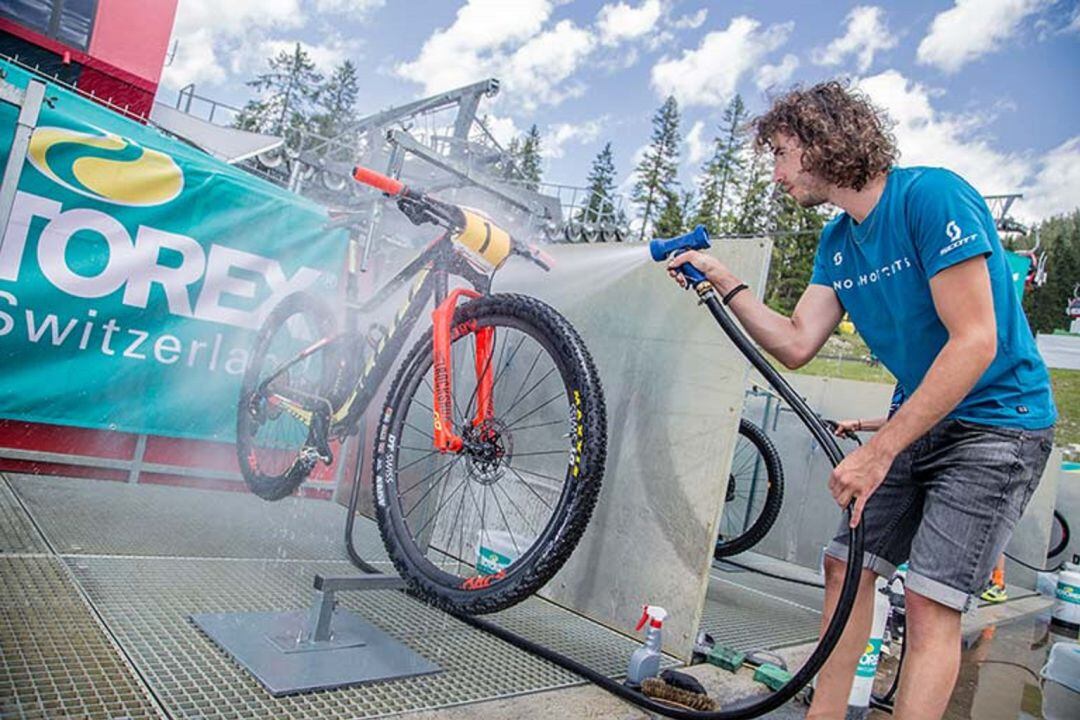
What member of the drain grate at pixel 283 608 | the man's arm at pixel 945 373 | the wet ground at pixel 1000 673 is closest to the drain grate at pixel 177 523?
the drain grate at pixel 283 608

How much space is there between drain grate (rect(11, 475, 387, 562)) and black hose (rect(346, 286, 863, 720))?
→ 152cm

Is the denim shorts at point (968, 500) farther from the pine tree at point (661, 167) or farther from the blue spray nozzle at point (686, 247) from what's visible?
the pine tree at point (661, 167)

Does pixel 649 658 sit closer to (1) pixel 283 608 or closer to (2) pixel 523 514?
(2) pixel 523 514

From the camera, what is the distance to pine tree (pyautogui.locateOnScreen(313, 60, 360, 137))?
44.1 meters

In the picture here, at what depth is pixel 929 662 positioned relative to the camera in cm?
147

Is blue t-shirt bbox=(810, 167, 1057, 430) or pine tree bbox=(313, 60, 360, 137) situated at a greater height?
pine tree bbox=(313, 60, 360, 137)

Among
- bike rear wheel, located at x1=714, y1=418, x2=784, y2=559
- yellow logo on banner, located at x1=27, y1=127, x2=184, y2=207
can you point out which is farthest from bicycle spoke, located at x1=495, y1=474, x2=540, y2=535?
yellow logo on banner, located at x1=27, y1=127, x2=184, y2=207

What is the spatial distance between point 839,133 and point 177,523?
3.26 meters

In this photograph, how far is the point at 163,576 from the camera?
2.50 metres

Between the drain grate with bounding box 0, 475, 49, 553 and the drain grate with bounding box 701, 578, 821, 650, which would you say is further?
the drain grate with bounding box 701, 578, 821, 650

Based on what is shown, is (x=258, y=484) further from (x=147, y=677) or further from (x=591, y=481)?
(x=591, y=481)

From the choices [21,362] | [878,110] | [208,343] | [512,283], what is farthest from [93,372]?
[878,110]

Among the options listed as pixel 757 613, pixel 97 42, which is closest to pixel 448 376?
pixel 757 613

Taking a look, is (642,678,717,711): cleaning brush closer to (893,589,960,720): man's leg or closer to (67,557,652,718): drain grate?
(67,557,652,718): drain grate
